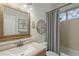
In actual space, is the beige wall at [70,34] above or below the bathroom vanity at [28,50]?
above

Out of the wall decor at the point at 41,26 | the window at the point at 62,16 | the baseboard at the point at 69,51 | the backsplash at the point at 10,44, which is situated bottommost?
the baseboard at the point at 69,51

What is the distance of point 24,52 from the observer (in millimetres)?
1290

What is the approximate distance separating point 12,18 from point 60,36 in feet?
2.15

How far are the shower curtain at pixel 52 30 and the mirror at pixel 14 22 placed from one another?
280mm

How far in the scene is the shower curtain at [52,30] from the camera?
1354mm

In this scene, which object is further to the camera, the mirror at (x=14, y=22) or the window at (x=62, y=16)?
the window at (x=62, y=16)

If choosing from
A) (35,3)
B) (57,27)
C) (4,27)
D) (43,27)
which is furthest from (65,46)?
(4,27)

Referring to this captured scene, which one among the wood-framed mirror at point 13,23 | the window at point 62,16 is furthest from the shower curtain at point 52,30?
the wood-framed mirror at point 13,23

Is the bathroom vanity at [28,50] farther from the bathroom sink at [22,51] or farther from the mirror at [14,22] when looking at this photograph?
the mirror at [14,22]

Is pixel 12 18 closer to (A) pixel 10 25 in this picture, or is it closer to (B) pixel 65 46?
(A) pixel 10 25

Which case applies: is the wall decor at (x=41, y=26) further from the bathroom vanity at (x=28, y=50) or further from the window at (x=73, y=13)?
the window at (x=73, y=13)

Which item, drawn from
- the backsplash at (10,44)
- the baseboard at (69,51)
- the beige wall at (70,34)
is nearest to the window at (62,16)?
the beige wall at (70,34)

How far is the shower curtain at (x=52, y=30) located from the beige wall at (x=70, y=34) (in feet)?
0.21

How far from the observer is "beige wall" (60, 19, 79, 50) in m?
1.28
